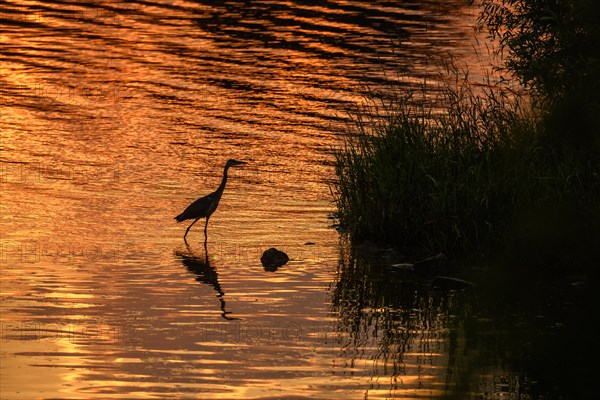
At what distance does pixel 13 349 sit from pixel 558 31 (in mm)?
8974

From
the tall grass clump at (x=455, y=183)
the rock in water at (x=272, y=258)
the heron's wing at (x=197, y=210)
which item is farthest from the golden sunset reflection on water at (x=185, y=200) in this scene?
the tall grass clump at (x=455, y=183)

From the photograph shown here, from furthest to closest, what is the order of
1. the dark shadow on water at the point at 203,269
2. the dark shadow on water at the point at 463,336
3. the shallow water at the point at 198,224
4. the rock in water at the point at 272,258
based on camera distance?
the rock in water at the point at 272,258 < the dark shadow on water at the point at 203,269 < the shallow water at the point at 198,224 < the dark shadow on water at the point at 463,336

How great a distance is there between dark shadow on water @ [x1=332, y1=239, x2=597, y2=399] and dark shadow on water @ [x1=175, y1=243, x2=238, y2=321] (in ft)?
5.40

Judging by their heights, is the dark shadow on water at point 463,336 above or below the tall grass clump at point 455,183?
below

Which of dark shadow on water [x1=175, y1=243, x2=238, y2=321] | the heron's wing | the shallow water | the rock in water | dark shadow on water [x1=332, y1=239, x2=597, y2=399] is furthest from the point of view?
the heron's wing

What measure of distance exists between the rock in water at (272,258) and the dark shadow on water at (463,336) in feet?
3.27

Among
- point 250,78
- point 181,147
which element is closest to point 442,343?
point 181,147

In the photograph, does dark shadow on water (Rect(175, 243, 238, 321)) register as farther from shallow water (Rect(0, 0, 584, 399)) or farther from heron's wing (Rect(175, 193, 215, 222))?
heron's wing (Rect(175, 193, 215, 222))

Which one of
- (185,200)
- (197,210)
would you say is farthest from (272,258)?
(185,200)

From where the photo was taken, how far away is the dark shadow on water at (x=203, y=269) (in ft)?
63.2

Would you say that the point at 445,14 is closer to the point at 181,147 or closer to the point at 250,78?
the point at 250,78

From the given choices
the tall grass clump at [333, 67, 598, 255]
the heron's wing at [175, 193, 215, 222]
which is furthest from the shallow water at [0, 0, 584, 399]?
the tall grass clump at [333, 67, 598, 255]

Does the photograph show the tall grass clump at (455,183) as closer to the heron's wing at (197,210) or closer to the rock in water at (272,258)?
the rock in water at (272,258)

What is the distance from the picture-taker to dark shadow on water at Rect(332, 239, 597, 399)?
14.5 metres
